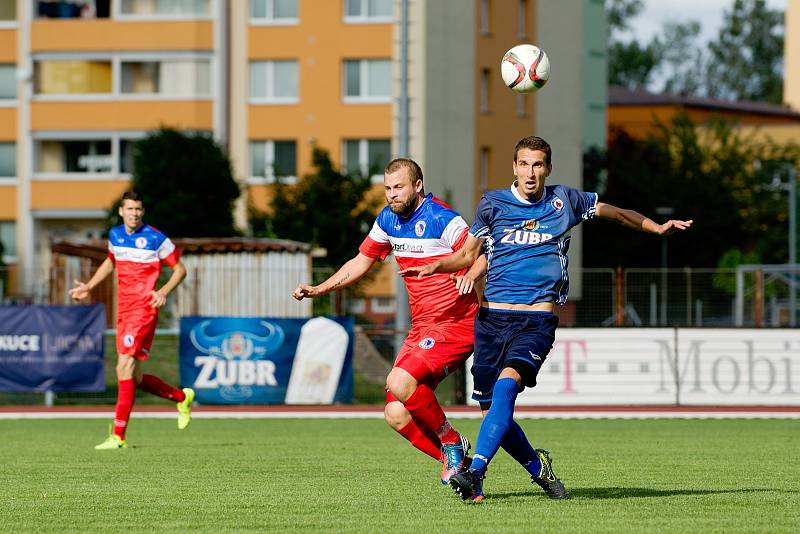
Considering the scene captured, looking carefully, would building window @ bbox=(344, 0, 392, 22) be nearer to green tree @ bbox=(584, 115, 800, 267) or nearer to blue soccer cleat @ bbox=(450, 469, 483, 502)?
green tree @ bbox=(584, 115, 800, 267)

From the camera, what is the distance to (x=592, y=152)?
66000 mm

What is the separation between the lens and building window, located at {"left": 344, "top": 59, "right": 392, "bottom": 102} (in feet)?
173

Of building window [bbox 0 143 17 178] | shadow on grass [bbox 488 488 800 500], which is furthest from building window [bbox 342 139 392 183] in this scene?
shadow on grass [bbox 488 488 800 500]

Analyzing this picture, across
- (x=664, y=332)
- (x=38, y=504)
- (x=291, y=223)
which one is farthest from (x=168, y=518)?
(x=291, y=223)

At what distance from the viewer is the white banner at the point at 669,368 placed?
21.9m

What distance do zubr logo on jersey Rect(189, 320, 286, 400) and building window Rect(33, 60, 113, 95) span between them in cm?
3422

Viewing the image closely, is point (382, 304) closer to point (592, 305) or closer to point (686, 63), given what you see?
point (592, 305)

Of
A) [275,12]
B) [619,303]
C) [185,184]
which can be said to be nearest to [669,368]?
[619,303]

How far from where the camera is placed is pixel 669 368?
874 inches

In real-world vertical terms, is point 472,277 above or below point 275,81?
below

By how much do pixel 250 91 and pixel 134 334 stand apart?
4026 cm

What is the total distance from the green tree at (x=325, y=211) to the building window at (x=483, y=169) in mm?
9482

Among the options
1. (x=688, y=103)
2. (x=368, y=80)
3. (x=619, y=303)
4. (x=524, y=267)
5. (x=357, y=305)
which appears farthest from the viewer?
(x=688, y=103)

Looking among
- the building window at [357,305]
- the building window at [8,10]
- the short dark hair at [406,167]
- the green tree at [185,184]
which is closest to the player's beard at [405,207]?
the short dark hair at [406,167]
